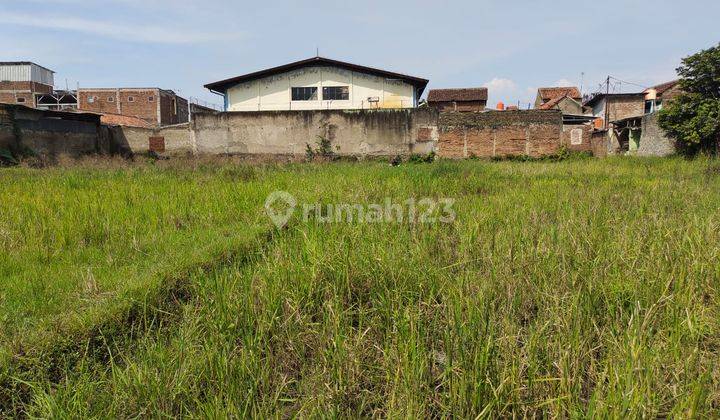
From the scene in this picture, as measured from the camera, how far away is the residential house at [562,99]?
30.0 meters

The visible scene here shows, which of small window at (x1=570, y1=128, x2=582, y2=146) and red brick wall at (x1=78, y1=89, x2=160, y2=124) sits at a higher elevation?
red brick wall at (x1=78, y1=89, x2=160, y2=124)

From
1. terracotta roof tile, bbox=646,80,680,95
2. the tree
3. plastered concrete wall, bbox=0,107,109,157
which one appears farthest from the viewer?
terracotta roof tile, bbox=646,80,680,95

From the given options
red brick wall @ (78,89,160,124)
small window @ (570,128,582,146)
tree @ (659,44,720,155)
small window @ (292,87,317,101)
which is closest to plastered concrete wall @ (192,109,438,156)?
small window @ (292,87,317,101)

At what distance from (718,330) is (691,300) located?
0.56 ft

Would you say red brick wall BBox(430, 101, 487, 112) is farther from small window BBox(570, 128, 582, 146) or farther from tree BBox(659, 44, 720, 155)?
tree BBox(659, 44, 720, 155)

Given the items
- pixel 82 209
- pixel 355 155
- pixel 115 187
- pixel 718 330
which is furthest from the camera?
pixel 355 155

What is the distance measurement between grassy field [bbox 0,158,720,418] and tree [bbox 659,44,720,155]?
11291 mm

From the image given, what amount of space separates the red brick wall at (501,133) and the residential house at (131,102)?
25190mm

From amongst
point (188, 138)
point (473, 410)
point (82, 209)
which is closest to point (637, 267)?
point (473, 410)

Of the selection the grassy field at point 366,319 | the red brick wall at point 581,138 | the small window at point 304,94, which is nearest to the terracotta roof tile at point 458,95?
the small window at point 304,94

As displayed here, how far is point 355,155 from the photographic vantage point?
55.2 ft

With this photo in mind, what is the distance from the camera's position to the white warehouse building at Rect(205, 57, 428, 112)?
21.3 meters

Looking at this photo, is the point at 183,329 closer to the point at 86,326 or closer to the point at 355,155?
the point at 86,326

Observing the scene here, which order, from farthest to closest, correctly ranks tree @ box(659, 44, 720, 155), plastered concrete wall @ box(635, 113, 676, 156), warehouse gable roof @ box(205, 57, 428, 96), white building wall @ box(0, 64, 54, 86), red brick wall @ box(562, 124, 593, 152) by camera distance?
white building wall @ box(0, 64, 54, 86) < warehouse gable roof @ box(205, 57, 428, 96) < red brick wall @ box(562, 124, 593, 152) < plastered concrete wall @ box(635, 113, 676, 156) < tree @ box(659, 44, 720, 155)
